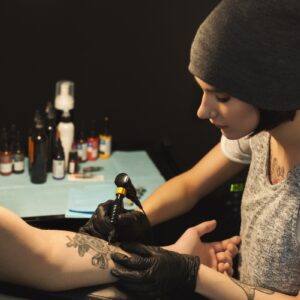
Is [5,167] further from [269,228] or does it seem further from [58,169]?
Answer: [269,228]

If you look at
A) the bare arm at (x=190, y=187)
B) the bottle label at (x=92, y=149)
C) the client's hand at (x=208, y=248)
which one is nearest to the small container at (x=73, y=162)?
the bottle label at (x=92, y=149)

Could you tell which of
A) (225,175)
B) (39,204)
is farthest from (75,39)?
(225,175)

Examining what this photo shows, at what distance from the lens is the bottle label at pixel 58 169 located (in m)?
2.06

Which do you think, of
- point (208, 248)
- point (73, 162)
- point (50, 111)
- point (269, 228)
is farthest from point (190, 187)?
point (50, 111)

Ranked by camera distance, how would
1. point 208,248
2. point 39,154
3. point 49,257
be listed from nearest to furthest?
point 49,257
point 208,248
point 39,154

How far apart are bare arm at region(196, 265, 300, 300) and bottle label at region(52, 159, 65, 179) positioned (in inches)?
35.2

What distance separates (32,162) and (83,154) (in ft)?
0.79

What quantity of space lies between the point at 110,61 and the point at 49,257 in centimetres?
121

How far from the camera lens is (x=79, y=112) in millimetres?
2283

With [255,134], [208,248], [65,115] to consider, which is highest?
[255,134]

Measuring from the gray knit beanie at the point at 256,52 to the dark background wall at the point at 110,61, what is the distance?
963 mm

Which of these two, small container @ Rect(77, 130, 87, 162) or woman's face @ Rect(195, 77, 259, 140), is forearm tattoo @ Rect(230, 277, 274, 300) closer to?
woman's face @ Rect(195, 77, 259, 140)

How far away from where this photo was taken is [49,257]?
3.88 feet

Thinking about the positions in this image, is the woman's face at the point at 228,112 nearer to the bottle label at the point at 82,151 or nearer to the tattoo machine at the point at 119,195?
the tattoo machine at the point at 119,195
